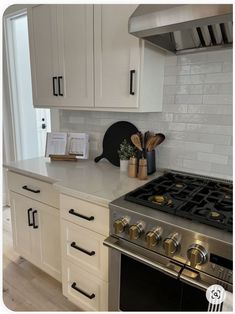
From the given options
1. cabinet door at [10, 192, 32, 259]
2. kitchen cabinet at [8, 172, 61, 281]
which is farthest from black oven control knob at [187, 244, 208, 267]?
cabinet door at [10, 192, 32, 259]

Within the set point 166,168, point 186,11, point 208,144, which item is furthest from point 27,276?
point 186,11

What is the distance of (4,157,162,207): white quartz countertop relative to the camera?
1.27 meters

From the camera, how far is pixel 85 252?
135 cm

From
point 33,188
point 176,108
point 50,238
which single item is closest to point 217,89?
point 176,108

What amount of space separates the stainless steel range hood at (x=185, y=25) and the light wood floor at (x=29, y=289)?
5.95ft

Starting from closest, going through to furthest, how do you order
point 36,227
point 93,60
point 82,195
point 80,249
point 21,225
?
point 82,195
point 80,249
point 93,60
point 36,227
point 21,225

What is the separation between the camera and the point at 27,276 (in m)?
1.92

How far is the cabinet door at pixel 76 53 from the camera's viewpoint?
4.90 feet

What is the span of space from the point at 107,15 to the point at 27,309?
6.59 feet

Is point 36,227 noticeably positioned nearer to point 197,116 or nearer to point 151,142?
point 151,142

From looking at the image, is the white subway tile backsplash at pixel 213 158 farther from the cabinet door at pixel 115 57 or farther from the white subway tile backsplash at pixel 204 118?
the cabinet door at pixel 115 57

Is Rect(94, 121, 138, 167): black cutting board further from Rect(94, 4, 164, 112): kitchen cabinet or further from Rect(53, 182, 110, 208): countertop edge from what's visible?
Rect(53, 182, 110, 208): countertop edge

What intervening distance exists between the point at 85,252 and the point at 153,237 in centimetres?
56
